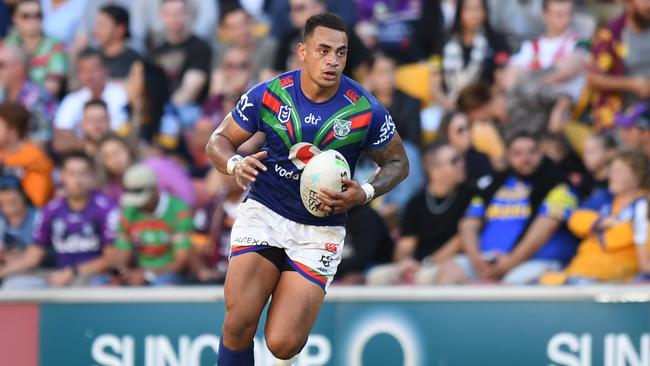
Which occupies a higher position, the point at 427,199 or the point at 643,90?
the point at 643,90

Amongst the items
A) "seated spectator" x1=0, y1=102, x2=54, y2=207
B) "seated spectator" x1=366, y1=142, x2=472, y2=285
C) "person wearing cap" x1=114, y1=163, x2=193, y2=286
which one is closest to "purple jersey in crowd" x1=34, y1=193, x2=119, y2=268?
"person wearing cap" x1=114, y1=163, x2=193, y2=286

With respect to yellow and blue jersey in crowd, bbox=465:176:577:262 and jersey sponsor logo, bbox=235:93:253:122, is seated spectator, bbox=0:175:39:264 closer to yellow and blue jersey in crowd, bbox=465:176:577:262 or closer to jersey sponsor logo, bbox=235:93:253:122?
yellow and blue jersey in crowd, bbox=465:176:577:262

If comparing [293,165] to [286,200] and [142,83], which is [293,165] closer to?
[286,200]

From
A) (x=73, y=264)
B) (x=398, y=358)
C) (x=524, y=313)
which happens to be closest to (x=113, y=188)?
(x=73, y=264)

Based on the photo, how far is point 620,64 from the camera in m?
11.1

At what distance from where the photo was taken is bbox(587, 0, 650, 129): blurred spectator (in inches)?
435

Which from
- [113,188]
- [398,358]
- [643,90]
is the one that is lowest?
[398,358]

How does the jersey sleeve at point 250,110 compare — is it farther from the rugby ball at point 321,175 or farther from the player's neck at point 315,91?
the rugby ball at point 321,175

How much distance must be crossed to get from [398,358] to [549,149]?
2.57 metres

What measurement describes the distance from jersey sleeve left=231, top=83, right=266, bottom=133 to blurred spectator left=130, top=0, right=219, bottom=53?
216 inches

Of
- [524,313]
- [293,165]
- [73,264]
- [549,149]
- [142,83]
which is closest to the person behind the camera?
[293,165]

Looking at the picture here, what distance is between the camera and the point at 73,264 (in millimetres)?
11609

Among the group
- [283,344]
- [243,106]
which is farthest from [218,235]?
[283,344]

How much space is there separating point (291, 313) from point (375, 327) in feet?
7.18
